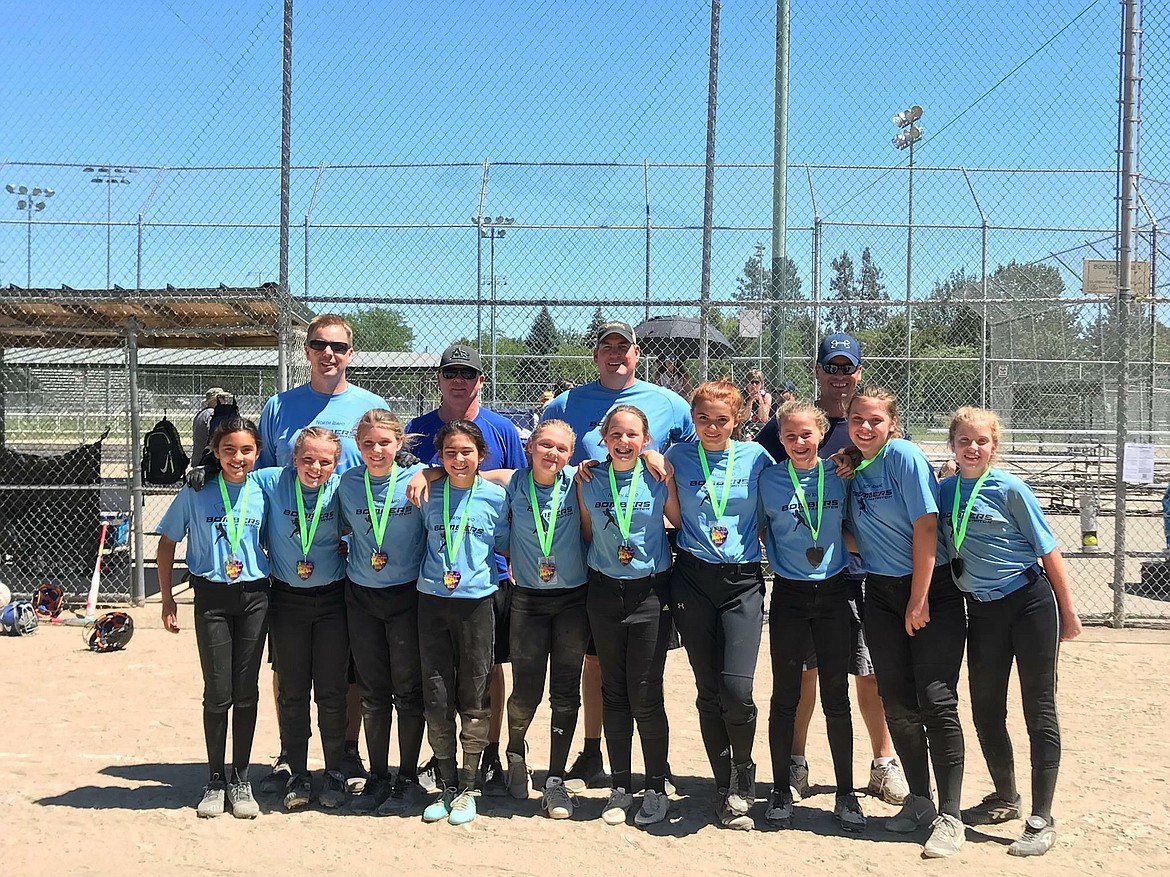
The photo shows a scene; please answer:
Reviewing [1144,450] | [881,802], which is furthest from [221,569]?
[1144,450]

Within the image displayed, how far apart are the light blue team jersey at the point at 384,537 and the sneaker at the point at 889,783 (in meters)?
2.32

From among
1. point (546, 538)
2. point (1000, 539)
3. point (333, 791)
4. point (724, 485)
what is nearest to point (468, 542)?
point (546, 538)

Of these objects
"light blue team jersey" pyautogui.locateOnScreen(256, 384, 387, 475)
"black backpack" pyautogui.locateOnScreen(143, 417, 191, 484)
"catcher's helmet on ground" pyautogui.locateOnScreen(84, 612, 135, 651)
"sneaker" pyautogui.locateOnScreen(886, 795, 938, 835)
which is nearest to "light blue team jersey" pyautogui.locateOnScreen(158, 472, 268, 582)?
"light blue team jersey" pyautogui.locateOnScreen(256, 384, 387, 475)

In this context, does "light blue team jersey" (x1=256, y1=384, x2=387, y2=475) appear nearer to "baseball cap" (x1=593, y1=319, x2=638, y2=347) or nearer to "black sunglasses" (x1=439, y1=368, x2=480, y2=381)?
"black sunglasses" (x1=439, y1=368, x2=480, y2=381)

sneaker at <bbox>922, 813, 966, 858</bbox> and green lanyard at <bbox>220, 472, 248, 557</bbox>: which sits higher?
green lanyard at <bbox>220, 472, 248, 557</bbox>

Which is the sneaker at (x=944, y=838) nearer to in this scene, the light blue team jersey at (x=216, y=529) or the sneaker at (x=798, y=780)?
the sneaker at (x=798, y=780)

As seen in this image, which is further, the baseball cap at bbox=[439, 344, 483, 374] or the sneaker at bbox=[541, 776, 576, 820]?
the baseball cap at bbox=[439, 344, 483, 374]

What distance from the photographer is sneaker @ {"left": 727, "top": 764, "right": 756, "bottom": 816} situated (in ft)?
13.3

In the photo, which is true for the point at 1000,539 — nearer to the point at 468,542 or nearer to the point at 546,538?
the point at 546,538

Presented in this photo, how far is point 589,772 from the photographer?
4594 millimetres

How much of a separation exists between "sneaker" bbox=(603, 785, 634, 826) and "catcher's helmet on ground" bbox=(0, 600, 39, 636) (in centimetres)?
549

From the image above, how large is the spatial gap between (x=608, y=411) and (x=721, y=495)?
2.44 feet

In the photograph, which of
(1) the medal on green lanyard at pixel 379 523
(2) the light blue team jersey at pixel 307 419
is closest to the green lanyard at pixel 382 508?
(1) the medal on green lanyard at pixel 379 523

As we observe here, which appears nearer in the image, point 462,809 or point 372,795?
point 462,809
